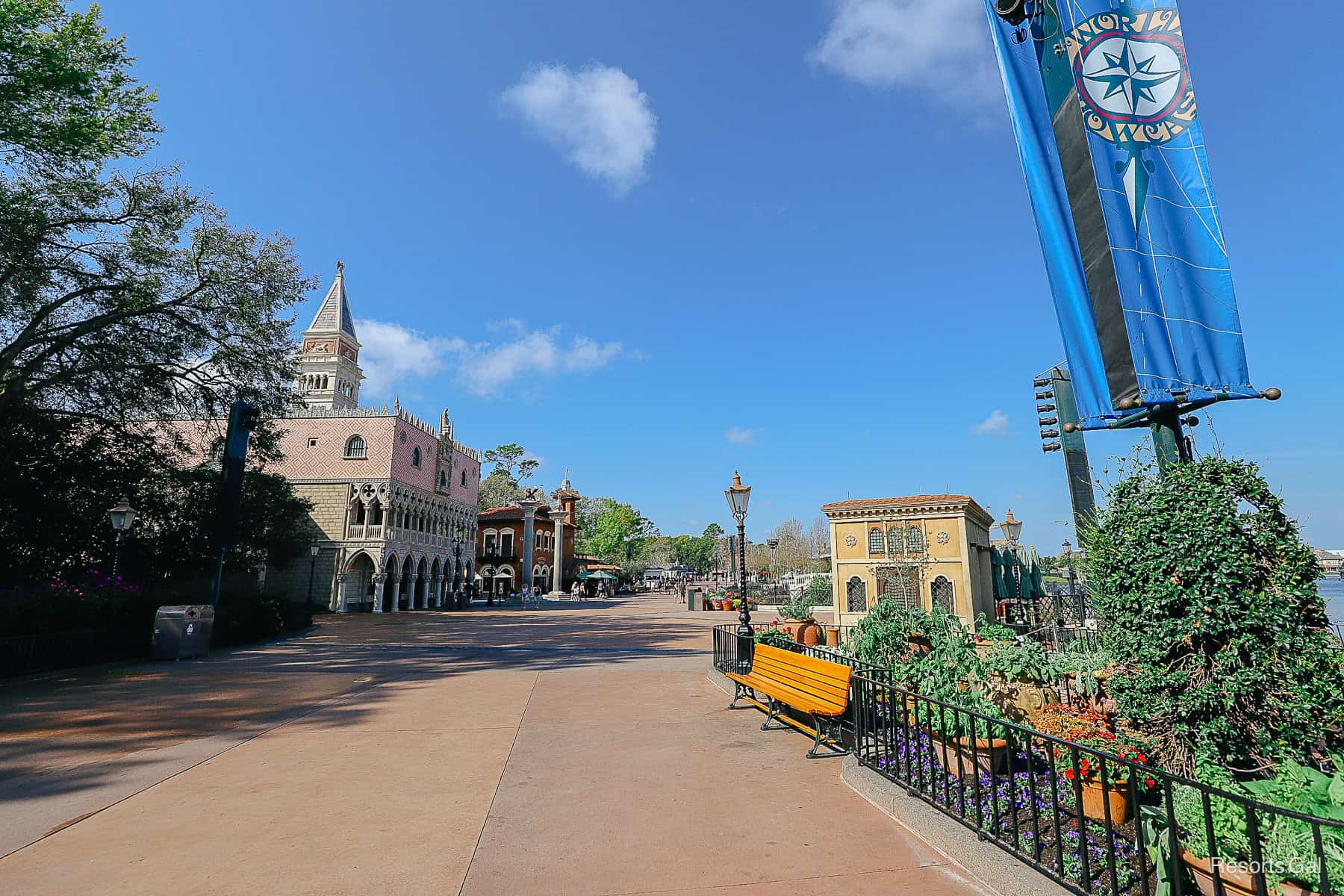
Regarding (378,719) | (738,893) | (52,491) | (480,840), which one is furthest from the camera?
(52,491)

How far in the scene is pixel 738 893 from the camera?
345cm

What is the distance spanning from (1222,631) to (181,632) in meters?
16.9

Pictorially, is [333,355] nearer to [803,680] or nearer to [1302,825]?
[803,680]

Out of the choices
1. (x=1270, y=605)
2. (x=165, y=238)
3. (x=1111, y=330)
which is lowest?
(x=1270, y=605)

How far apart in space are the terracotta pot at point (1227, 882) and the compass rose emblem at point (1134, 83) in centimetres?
458

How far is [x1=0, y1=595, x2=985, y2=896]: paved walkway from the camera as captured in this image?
3.69 meters

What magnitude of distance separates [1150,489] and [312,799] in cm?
673

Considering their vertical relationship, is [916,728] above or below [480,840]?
above

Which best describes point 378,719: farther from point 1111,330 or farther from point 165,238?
point 165,238

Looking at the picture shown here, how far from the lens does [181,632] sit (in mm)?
13352

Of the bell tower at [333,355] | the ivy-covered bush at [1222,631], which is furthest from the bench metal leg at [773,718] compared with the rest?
the bell tower at [333,355]

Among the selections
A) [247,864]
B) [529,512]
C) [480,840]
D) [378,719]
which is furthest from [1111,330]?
[529,512]

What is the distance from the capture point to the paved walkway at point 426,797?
12.1 ft

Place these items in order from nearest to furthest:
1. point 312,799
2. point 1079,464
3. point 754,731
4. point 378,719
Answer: point 312,799
point 754,731
point 378,719
point 1079,464
